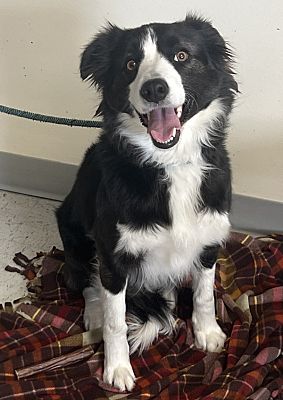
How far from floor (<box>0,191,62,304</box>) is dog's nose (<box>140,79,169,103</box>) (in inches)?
38.6

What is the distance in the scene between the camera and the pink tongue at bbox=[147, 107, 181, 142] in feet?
5.41

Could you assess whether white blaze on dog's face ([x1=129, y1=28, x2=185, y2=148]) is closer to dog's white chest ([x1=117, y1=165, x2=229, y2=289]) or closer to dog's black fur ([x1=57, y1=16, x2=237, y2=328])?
dog's black fur ([x1=57, y1=16, x2=237, y2=328])

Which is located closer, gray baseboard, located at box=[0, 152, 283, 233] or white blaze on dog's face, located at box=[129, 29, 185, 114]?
white blaze on dog's face, located at box=[129, 29, 185, 114]

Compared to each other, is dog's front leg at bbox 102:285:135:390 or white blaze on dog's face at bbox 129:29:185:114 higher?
white blaze on dog's face at bbox 129:29:185:114

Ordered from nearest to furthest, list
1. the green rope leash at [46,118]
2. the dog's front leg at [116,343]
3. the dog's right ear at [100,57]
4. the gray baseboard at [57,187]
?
the dog's right ear at [100,57] → the dog's front leg at [116,343] → the green rope leash at [46,118] → the gray baseboard at [57,187]

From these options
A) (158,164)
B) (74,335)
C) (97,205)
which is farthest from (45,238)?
(158,164)

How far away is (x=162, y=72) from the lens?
62.3 inches

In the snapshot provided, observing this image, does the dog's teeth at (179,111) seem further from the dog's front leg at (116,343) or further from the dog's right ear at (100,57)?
the dog's front leg at (116,343)

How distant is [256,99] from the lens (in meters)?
2.28

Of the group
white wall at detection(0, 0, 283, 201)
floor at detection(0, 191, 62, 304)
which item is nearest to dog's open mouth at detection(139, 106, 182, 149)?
white wall at detection(0, 0, 283, 201)

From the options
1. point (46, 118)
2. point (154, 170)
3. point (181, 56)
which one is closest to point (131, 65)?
point (181, 56)

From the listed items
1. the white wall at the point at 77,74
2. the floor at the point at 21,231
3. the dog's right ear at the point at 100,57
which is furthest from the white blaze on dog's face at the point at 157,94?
the floor at the point at 21,231

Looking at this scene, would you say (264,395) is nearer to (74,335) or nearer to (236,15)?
(74,335)

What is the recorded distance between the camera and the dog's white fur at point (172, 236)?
5.41 ft
